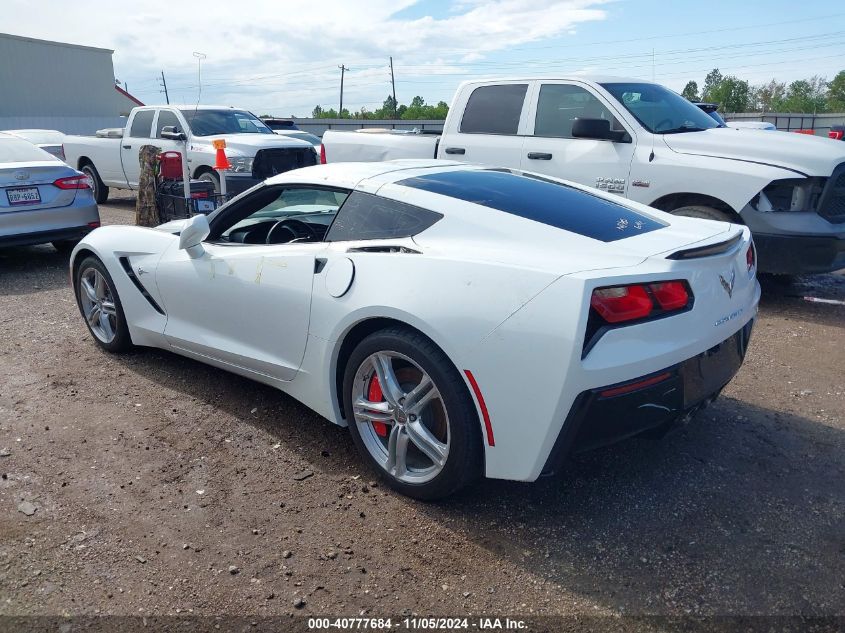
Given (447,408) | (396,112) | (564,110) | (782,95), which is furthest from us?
(782,95)

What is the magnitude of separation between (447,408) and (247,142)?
30.1 feet

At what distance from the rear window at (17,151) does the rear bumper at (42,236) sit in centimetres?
90

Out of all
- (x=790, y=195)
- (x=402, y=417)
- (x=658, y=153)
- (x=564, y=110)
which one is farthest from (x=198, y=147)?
(x=402, y=417)

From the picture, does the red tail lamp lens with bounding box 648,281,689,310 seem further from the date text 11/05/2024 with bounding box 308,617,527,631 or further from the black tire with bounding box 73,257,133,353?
the black tire with bounding box 73,257,133,353

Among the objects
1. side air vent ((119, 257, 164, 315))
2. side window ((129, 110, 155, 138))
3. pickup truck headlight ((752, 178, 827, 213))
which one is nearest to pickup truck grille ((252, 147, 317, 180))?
side window ((129, 110, 155, 138))

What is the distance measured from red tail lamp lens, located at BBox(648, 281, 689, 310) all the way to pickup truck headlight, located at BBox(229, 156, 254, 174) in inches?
353

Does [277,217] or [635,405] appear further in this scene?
[277,217]

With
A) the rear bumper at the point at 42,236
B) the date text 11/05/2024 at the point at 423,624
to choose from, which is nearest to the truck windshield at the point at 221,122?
the rear bumper at the point at 42,236

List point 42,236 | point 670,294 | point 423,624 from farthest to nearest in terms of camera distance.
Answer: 1. point 42,236
2. point 670,294
3. point 423,624

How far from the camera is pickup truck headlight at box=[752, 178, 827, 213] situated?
571 cm

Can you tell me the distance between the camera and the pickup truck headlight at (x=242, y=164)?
419 inches

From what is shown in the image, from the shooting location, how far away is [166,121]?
1196 centimetres

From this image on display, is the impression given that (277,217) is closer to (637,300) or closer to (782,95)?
(637,300)

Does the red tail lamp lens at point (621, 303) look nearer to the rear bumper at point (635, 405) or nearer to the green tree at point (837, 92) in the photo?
the rear bumper at point (635, 405)
